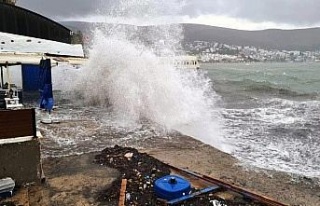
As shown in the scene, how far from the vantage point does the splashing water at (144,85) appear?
12.6 meters

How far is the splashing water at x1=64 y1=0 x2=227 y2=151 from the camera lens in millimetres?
12641

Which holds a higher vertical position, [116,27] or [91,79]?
[116,27]

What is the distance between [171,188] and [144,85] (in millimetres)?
9477

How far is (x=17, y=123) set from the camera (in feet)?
18.1

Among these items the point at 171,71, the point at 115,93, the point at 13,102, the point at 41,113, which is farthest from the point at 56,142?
the point at 171,71

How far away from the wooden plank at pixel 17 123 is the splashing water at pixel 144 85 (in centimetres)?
571

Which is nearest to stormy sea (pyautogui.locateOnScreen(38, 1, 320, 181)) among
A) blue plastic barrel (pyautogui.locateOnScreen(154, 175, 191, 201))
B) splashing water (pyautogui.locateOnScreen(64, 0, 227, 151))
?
splashing water (pyautogui.locateOnScreen(64, 0, 227, 151))

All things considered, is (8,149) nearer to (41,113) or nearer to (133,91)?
(41,113)

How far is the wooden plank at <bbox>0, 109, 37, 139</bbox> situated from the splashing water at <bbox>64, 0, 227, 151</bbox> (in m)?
5.71

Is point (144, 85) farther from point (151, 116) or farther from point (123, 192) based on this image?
point (123, 192)

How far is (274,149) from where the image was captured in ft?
31.7

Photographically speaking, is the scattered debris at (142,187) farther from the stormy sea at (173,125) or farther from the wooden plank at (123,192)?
the stormy sea at (173,125)

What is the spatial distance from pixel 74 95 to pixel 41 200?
47.1ft

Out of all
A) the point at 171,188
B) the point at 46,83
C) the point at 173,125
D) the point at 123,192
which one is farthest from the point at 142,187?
the point at 46,83
